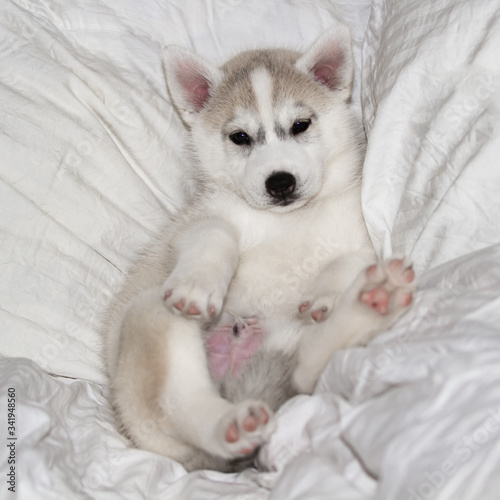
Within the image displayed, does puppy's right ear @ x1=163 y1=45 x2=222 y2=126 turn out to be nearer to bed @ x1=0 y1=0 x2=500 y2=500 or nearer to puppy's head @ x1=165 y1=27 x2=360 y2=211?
puppy's head @ x1=165 y1=27 x2=360 y2=211

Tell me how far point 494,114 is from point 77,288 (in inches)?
64.6

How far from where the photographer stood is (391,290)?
1.61 m

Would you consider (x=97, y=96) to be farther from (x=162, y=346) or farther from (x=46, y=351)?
(x=162, y=346)

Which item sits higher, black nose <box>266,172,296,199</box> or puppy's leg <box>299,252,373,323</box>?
black nose <box>266,172,296,199</box>

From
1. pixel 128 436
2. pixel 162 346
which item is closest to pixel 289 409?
pixel 162 346

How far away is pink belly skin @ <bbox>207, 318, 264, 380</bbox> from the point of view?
193 centimetres

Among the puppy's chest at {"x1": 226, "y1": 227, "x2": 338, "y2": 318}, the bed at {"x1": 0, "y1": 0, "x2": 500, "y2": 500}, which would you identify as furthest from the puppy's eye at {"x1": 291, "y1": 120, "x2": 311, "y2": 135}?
the puppy's chest at {"x1": 226, "y1": 227, "x2": 338, "y2": 318}

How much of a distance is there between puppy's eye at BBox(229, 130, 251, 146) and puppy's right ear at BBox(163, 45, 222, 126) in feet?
1.08

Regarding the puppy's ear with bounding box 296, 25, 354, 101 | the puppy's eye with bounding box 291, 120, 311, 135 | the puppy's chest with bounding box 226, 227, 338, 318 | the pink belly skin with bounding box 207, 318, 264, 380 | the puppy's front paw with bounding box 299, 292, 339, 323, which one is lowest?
the pink belly skin with bounding box 207, 318, 264, 380

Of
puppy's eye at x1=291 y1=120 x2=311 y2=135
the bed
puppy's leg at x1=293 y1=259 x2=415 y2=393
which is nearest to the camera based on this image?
the bed

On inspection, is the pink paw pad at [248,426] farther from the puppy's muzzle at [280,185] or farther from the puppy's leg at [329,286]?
the puppy's muzzle at [280,185]

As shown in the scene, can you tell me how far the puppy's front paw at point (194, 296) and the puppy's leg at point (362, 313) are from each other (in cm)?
31

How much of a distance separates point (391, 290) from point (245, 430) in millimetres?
516

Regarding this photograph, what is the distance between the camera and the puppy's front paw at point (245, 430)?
4.91 ft
